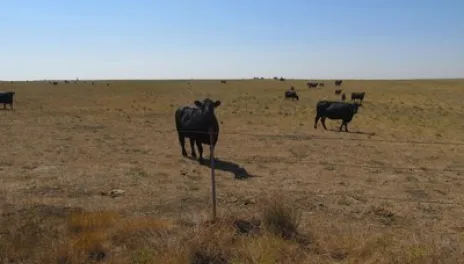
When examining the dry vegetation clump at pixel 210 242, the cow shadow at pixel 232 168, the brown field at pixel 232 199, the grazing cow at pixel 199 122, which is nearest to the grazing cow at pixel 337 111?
the brown field at pixel 232 199

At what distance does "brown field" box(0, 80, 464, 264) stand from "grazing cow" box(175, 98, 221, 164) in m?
0.73

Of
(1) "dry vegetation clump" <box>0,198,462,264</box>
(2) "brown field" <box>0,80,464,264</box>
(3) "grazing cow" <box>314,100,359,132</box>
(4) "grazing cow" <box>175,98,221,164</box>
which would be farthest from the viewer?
(3) "grazing cow" <box>314,100,359,132</box>

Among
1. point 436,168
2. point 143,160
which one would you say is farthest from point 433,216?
point 143,160

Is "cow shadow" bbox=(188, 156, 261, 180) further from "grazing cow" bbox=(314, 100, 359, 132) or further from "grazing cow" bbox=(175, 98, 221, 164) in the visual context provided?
"grazing cow" bbox=(314, 100, 359, 132)

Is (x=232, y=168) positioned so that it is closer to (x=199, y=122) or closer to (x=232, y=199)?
(x=199, y=122)

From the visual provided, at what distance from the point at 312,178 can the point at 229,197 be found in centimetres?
313

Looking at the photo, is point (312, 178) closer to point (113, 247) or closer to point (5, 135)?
point (113, 247)

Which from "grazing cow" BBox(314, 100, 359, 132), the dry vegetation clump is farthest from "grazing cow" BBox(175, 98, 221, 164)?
"grazing cow" BBox(314, 100, 359, 132)

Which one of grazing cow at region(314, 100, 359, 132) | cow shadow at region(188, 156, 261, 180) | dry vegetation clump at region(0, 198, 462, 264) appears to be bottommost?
cow shadow at region(188, 156, 261, 180)

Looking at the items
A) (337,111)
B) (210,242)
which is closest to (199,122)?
(210,242)

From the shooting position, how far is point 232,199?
31.8 feet

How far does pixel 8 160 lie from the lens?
1382 cm

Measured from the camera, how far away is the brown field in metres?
6.25

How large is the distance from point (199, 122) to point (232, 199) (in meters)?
5.25
